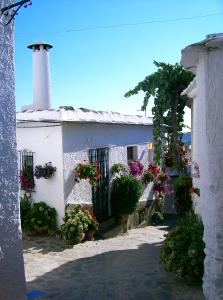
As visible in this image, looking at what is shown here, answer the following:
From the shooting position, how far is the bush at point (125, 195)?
41.6 ft

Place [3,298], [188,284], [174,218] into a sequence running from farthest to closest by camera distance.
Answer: [174,218], [188,284], [3,298]

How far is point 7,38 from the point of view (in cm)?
511

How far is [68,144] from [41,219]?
2.23 m

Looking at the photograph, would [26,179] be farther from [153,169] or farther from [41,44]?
[41,44]

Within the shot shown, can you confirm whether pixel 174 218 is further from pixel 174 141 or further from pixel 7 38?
pixel 7 38

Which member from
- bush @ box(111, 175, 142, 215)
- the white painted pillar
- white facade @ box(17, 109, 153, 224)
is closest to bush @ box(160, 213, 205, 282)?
the white painted pillar

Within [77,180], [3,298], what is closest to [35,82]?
[77,180]

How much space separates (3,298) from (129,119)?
9.70 m

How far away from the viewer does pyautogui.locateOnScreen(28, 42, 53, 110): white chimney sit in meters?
13.9

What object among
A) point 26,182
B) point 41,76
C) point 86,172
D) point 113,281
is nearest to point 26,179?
point 26,182

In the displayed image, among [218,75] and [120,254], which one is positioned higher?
[218,75]

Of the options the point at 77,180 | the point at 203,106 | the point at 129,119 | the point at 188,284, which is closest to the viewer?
the point at 203,106

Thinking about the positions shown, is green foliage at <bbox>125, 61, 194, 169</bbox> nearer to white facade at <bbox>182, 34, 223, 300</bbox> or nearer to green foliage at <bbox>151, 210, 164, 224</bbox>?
green foliage at <bbox>151, 210, 164, 224</bbox>

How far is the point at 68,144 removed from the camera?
10.8 meters
